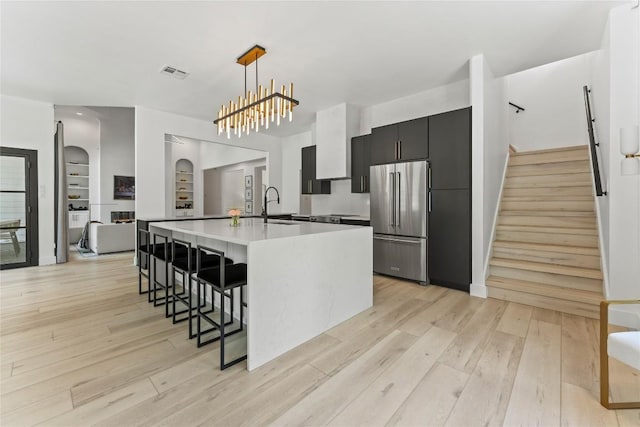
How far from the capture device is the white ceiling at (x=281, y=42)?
256cm

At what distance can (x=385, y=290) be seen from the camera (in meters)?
3.59

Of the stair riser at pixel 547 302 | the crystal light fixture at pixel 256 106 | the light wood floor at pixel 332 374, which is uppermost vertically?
the crystal light fixture at pixel 256 106

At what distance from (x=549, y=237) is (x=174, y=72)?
17.3 ft

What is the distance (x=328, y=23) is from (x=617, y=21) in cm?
261

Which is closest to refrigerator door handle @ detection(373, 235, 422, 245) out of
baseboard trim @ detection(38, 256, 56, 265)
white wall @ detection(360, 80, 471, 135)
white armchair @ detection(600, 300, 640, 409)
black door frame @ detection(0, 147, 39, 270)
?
white wall @ detection(360, 80, 471, 135)

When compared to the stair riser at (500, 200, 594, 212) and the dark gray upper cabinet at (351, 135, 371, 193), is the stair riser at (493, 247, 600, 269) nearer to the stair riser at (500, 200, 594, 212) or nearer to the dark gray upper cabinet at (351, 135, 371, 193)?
the stair riser at (500, 200, 594, 212)

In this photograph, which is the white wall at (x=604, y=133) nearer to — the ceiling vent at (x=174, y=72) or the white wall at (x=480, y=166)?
the white wall at (x=480, y=166)

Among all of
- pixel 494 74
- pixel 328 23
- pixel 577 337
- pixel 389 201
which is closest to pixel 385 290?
pixel 389 201

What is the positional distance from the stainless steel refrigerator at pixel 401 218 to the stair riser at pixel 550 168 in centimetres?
197

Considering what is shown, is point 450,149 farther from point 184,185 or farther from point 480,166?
point 184,185

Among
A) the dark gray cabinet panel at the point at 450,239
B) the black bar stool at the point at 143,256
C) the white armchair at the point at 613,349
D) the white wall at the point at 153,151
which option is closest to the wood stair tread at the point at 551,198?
the dark gray cabinet panel at the point at 450,239

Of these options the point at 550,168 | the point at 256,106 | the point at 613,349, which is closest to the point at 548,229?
the point at 550,168

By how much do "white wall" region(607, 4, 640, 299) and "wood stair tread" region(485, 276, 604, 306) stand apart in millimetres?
164

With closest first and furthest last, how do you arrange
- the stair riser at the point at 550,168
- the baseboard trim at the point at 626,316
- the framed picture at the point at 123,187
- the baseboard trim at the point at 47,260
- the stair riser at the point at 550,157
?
the baseboard trim at the point at 626,316 → the stair riser at the point at 550,168 → the stair riser at the point at 550,157 → the baseboard trim at the point at 47,260 → the framed picture at the point at 123,187
